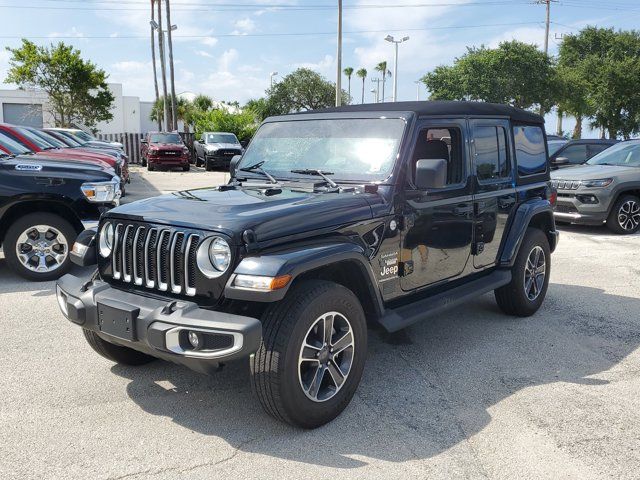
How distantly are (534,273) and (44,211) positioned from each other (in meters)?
5.13

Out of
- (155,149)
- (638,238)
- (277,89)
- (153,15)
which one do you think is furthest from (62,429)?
(277,89)

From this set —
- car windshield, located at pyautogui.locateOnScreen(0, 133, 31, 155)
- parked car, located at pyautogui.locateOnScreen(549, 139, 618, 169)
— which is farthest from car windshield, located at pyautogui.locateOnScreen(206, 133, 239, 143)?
car windshield, located at pyautogui.locateOnScreen(0, 133, 31, 155)

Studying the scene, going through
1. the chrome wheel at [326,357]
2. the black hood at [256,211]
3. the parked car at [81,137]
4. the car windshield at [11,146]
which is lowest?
the chrome wheel at [326,357]

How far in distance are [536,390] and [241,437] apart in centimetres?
199

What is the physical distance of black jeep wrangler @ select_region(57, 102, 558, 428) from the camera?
121 inches

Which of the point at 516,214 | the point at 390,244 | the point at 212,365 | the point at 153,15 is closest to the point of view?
the point at 212,365

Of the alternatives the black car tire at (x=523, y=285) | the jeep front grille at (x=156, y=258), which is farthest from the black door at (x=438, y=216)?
the jeep front grille at (x=156, y=258)

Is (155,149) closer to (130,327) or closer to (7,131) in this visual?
(7,131)

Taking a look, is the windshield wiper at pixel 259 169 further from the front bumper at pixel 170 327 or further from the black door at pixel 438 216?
the front bumper at pixel 170 327

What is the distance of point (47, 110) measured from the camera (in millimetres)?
30375

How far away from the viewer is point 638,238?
393 inches

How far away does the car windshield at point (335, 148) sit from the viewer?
4.07 meters

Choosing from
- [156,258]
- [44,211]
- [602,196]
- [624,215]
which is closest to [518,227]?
[156,258]

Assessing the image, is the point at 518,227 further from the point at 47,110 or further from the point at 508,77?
the point at 508,77
